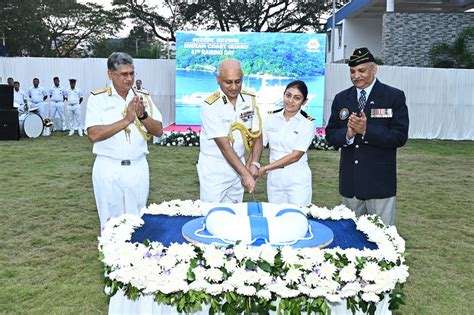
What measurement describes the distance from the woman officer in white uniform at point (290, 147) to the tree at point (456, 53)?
1633 cm

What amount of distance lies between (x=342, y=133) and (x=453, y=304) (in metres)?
1.57

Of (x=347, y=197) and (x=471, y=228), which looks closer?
(x=347, y=197)

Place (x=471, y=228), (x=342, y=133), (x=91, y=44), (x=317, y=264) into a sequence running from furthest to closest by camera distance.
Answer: (x=91, y=44) → (x=471, y=228) → (x=342, y=133) → (x=317, y=264)

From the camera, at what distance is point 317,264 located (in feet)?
6.16

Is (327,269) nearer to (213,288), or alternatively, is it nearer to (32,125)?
(213,288)

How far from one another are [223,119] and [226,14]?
30.9 metres

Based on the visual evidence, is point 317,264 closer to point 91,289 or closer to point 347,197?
point 347,197

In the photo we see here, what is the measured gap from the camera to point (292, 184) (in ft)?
11.3

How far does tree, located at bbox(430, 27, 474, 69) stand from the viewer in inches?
693

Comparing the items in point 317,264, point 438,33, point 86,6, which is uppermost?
point 86,6

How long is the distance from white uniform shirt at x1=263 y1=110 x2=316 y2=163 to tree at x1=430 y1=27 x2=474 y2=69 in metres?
16.3

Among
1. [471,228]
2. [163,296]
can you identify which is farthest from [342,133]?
[471,228]

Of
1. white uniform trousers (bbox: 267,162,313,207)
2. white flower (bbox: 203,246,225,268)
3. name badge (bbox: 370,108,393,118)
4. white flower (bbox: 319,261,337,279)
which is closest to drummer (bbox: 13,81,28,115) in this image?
white uniform trousers (bbox: 267,162,313,207)

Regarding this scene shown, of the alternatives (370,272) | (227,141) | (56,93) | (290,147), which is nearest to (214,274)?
(370,272)
